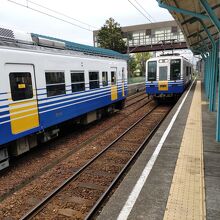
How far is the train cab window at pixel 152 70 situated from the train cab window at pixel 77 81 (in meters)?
8.49

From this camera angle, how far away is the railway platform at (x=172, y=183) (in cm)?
377

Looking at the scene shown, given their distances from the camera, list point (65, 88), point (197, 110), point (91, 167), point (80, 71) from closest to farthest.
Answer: point (91, 167), point (65, 88), point (80, 71), point (197, 110)

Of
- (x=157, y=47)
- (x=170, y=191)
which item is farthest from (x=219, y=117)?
(x=157, y=47)

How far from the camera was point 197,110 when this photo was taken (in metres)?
12.4

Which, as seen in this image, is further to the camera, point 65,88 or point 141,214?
point 65,88

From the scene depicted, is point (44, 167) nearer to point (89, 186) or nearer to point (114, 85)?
point (89, 186)

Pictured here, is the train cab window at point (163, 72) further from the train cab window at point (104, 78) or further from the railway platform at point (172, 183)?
the railway platform at point (172, 183)

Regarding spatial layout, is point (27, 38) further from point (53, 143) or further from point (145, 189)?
point (145, 189)

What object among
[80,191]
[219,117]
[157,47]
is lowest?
[80,191]

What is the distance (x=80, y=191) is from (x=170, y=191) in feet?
6.54

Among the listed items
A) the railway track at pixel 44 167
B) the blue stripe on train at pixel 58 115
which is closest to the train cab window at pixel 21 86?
the blue stripe on train at pixel 58 115

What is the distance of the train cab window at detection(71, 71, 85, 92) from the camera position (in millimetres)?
9156

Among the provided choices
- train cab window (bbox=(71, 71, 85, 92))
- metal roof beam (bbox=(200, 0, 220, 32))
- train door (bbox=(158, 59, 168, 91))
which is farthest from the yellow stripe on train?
train door (bbox=(158, 59, 168, 91))

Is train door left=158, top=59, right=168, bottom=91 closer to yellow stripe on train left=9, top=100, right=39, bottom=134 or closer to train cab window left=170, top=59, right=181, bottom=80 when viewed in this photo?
train cab window left=170, top=59, right=181, bottom=80
